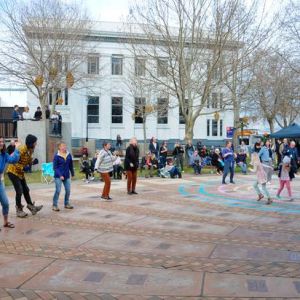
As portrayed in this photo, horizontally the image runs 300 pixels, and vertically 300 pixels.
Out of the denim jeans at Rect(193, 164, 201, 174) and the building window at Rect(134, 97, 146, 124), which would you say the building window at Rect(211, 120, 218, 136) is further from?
the denim jeans at Rect(193, 164, 201, 174)

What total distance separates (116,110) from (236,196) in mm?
30287

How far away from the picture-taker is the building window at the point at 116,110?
43.0 meters

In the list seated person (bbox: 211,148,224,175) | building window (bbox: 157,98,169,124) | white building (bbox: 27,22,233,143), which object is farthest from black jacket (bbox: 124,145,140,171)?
white building (bbox: 27,22,233,143)

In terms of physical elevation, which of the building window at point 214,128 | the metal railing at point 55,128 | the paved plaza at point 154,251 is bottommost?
the paved plaza at point 154,251

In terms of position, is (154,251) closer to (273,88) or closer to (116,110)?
(273,88)

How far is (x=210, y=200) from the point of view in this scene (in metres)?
12.9

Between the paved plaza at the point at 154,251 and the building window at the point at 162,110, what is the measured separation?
2236 centimetres

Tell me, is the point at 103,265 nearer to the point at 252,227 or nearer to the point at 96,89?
the point at 252,227

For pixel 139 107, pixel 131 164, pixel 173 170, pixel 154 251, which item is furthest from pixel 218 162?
pixel 139 107

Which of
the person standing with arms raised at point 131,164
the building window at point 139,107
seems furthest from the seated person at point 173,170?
the building window at point 139,107

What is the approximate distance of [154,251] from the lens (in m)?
7.18

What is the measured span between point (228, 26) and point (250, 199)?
560 inches

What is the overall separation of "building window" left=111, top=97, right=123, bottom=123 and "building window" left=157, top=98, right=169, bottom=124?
347 centimetres

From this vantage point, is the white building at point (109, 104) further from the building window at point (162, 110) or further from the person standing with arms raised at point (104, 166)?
the person standing with arms raised at point (104, 166)
